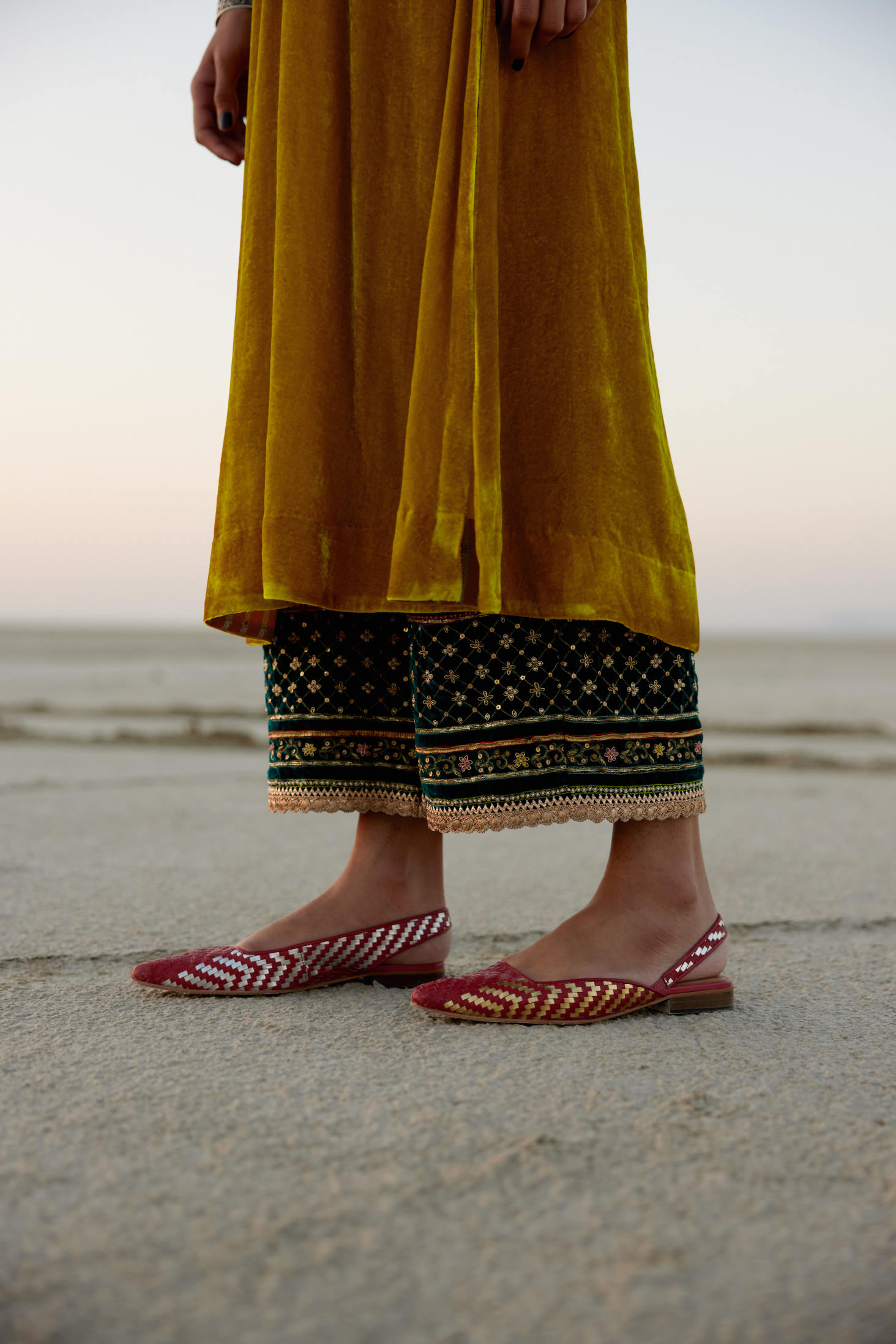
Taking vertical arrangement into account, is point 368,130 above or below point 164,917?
above

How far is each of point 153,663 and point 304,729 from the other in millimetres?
12184

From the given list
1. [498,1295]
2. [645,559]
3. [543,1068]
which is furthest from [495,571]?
[498,1295]

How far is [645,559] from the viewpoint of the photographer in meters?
1.10

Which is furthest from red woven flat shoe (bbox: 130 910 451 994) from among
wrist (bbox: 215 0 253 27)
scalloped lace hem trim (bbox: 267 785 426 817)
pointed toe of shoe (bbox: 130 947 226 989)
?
wrist (bbox: 215 0 253 27)

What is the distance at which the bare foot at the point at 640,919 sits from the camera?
1.04m

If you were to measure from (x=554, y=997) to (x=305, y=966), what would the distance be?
308mm

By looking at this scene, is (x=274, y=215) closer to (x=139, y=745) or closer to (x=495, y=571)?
(x=495, y=571)

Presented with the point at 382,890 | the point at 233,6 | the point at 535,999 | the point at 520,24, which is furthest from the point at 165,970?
the point at 233,6

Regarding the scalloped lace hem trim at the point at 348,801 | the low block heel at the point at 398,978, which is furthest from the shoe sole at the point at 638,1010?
the scalloped lace hem trim at the point at 348,801

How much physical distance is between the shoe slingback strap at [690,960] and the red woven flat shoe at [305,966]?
297 mm

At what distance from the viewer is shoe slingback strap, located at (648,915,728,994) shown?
3.43 feet

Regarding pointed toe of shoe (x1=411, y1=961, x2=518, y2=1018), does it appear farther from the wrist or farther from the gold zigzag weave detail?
the wrist

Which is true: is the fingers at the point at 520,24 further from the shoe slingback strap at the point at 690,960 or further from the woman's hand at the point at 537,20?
the shoe slingback strap at the point at 690,960

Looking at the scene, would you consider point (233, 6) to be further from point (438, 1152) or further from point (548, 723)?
point (438, 1152)
